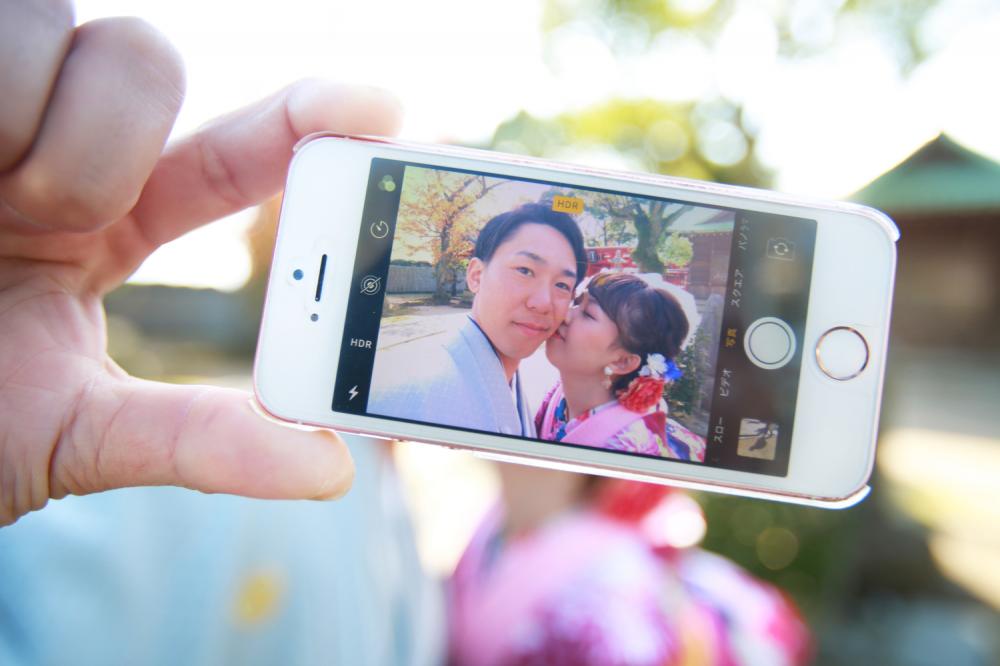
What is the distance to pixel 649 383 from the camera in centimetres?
101

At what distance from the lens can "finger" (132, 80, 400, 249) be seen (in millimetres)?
951

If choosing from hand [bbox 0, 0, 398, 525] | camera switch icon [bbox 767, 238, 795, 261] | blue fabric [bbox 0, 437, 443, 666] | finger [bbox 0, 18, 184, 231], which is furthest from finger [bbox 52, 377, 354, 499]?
camera switch icon [bbox 767, 238, 795, 261]

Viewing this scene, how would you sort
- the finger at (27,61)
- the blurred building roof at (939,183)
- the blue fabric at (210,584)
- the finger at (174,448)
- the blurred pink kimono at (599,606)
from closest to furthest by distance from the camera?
1. the finger at (27,61)
2. the finger at (174,448)
3. the blue fabric at (210,584)
4. the blurred pink kimono at (599,606)
5. the blurred building roof at (939,183)

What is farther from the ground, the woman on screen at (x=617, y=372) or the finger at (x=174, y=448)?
the woman on screen at (x=617, y=372)

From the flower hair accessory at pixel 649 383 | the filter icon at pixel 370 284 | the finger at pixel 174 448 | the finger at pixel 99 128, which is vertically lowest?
the finger at pixel 174 448

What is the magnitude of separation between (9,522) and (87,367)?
0.80 ft

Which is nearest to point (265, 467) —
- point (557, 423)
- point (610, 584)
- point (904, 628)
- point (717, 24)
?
point (557, 423)

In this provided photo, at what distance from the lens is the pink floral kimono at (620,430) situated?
0.99 metres

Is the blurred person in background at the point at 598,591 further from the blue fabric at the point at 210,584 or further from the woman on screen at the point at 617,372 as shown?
the woman on screen at the point at 617,372

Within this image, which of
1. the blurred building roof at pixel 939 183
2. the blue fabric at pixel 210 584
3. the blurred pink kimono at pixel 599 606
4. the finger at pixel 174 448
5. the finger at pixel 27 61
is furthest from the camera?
the blurred building roof at pixel 939 183

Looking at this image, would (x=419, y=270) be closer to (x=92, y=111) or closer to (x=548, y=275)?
(x=548, y=275)

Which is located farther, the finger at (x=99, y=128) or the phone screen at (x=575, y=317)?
the phone screen at (x=575, y=317)

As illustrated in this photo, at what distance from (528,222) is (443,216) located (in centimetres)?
16

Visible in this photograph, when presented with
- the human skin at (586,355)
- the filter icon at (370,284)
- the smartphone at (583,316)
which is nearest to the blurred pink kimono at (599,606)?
the smartphone at (583,316)
